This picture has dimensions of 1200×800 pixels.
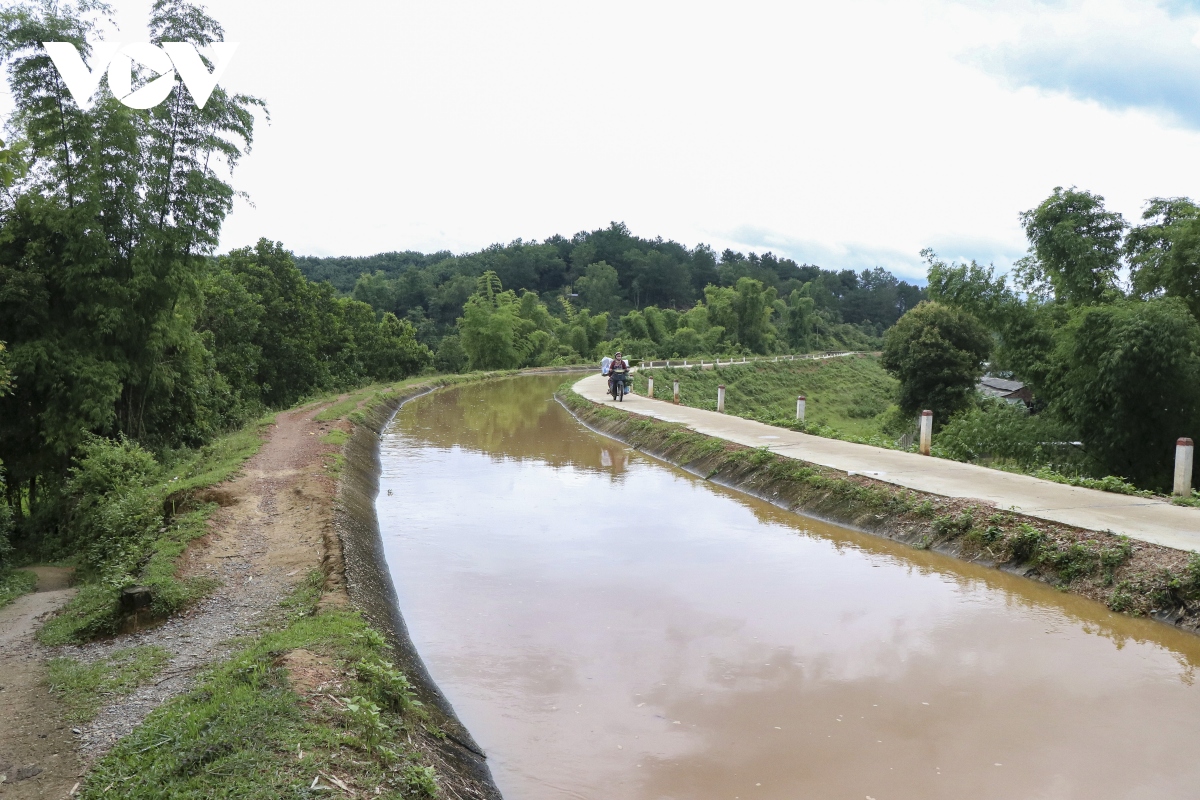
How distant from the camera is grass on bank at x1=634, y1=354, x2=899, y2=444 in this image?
4441 centimetres

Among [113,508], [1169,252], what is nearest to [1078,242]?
[1169,252]

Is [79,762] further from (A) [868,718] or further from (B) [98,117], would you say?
(B) [98,117]

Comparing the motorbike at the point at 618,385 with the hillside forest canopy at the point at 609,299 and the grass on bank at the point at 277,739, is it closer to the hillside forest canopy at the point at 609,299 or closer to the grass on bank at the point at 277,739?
the grass on bank at the point at 277,739

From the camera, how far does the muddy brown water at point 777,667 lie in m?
4.82

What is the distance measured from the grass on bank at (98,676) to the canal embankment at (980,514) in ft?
25.7

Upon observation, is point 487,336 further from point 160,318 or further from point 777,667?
point 777,667

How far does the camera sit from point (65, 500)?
45.1 feet

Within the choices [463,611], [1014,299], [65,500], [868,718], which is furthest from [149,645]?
[1014,299]

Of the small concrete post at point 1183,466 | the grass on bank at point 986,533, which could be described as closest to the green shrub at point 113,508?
the grass on bank at point 986,533

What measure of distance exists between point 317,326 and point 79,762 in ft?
116

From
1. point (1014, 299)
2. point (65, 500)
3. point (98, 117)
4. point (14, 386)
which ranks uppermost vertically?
point (98, 117)

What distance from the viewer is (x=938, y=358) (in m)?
31.7

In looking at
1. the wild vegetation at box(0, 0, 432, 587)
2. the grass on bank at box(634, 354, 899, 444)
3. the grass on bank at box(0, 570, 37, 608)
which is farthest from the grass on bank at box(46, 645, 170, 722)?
the grass on bank at box(634, 354, 899, 444)

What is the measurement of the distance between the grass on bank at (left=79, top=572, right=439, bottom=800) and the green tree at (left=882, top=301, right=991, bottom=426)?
29927mm
